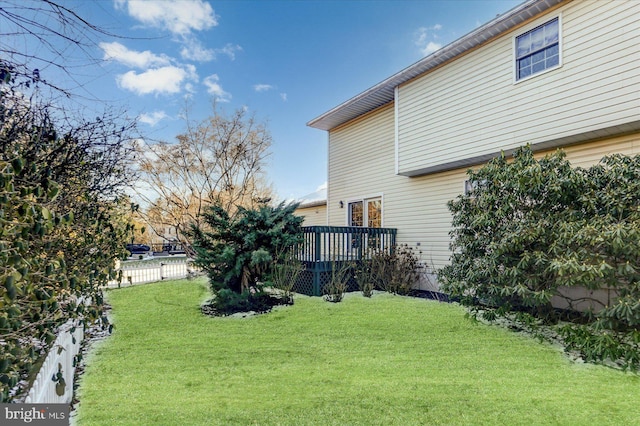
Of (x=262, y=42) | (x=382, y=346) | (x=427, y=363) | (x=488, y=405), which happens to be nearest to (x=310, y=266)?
(x=382, y=346)

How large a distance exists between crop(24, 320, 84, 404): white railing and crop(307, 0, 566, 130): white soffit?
8.71 m

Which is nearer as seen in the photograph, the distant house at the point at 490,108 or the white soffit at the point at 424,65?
the distant house at the point at 490,108

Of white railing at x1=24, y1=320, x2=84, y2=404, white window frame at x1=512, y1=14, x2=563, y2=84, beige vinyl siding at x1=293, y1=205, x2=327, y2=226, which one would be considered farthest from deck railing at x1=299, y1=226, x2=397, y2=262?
beige vinyl siding at x1=293, y1=205, x2=327, y2=226

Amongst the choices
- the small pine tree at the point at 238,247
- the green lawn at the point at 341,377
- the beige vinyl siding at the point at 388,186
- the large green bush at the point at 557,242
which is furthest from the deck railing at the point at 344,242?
the large green bush at the point at 557,242

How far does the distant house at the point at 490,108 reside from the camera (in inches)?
237

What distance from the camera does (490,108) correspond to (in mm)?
7773

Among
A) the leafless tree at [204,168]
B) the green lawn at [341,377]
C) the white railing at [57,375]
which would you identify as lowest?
the green lawn at [341,377]

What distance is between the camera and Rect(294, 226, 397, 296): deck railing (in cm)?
897

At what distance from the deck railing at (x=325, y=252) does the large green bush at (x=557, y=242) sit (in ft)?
10.2

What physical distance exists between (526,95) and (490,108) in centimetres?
77

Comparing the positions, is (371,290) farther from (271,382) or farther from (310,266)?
(271,382)

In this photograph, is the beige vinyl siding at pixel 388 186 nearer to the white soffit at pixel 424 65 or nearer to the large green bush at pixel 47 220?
the white soffit at pixel 424 65

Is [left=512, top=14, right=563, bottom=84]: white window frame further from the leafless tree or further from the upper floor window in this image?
the leafless tree

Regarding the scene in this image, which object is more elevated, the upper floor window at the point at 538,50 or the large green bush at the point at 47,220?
the upper floor window at the point at 538,50
